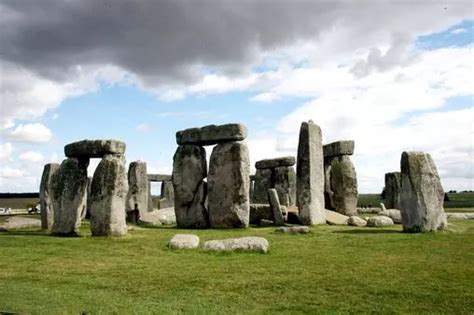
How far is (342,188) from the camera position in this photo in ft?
76.9

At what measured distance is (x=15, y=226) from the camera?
1934cm

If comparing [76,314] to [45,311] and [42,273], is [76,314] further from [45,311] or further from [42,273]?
[42,273]

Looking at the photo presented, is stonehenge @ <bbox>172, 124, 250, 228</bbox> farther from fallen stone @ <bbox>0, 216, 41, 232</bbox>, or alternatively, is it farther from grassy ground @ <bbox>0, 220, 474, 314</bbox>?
fallen stone @ <bbox>0, 216, 41, 232</bbox>

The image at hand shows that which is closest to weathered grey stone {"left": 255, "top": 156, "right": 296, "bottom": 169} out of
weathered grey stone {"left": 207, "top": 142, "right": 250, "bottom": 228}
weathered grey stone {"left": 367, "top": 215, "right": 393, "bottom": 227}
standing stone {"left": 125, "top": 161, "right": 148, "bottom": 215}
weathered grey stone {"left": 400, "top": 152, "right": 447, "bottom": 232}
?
standing stone {"left": 125, "top": 161, "right": 148, "bottom": 215}

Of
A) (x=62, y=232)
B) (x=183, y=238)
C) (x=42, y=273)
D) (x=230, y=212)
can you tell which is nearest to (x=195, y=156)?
(x=230, y=212)

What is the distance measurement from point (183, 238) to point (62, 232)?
5.07 metres

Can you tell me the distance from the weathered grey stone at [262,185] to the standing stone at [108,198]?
47.8 ft

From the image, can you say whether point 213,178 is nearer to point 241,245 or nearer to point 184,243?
point 184,243

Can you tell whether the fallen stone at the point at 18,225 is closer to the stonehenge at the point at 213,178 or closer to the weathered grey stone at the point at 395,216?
the stonehenge at the point at 213,178

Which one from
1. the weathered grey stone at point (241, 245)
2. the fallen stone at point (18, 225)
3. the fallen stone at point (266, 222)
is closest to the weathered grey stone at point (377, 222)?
the fallen stone at point (266, 222)

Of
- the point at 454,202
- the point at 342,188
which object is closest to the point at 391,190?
the point at 342,188

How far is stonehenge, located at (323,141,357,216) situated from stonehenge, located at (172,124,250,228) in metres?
6.29

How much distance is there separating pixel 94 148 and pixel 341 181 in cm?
1206

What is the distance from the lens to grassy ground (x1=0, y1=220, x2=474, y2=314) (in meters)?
7.21
